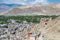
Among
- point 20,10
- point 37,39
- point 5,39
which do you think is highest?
point 37,39

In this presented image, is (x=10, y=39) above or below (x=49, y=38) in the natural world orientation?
below

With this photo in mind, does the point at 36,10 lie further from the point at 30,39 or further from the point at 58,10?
the point at 30,39

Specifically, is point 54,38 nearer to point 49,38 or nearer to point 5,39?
point 49,38

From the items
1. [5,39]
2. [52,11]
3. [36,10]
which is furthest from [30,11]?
[5,39]

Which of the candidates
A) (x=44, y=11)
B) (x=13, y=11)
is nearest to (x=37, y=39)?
(x=44, y=11)

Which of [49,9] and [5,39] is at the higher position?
[5,39]

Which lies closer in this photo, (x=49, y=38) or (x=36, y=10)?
(x=49, y=38)

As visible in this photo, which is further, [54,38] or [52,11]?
[52,11]

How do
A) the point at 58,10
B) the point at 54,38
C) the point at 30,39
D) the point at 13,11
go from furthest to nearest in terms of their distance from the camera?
the point at 13,11
the point at 58,10
the point at 30,39
the point at 54,38

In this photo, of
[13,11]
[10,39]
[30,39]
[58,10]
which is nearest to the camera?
[30,39]
